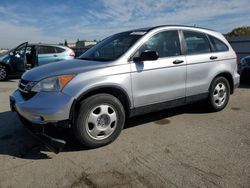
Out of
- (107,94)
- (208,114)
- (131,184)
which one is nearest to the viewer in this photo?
(131,184)

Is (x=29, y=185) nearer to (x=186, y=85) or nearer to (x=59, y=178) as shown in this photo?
(x=59, y=178)

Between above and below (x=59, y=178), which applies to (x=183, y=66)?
above

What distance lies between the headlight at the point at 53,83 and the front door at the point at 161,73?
3.28 ft

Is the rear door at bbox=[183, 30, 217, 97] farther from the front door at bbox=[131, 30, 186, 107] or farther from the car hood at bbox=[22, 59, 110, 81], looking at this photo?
the car hood at bbox=[22, 59, 110, 81]

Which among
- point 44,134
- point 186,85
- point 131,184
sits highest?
point 186,85

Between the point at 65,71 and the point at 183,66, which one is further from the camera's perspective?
the point at 183,66

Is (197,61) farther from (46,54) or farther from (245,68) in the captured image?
(46,54)

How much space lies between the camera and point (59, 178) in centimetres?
292

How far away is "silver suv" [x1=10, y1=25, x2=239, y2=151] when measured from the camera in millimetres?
3400

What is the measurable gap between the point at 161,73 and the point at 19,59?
27.3 ft

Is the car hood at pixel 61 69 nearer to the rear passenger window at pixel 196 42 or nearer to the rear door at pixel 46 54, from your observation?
the rear passenger window at pixel 196 42

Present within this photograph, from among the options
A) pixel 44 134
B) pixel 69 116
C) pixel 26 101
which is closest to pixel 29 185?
pixel 44 134

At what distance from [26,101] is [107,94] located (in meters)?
1.09

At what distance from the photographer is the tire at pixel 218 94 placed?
5103 mm
